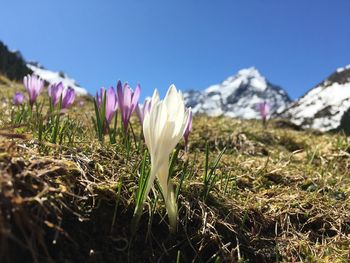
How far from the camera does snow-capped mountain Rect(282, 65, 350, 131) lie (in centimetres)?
880

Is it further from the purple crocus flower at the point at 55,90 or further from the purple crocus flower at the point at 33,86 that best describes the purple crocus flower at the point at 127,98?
the purple crocus flower at the point at 33,86

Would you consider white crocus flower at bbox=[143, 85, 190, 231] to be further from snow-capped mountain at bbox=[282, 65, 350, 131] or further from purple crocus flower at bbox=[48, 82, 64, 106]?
snow-capped mountain at bbox=[282, 65, 350, 131]

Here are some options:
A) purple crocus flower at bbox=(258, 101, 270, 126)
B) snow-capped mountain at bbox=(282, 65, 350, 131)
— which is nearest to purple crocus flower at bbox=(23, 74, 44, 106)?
purple crocus flower at bbox=(258, 101, 270, 126)

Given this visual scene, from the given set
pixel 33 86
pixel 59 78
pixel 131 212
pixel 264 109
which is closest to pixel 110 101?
pixel 131 212

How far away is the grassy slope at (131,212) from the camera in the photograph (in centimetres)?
132

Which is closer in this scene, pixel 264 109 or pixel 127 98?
pixel 127 98

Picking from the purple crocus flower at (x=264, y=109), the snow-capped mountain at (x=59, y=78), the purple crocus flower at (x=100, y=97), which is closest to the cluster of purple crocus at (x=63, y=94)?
the purple crocus flower at (x=100, y=97)

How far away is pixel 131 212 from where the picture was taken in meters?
1.69

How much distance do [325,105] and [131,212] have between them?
8.38 meters

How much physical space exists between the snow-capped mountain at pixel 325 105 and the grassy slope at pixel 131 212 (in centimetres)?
647

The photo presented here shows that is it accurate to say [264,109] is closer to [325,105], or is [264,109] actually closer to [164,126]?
[325,105]

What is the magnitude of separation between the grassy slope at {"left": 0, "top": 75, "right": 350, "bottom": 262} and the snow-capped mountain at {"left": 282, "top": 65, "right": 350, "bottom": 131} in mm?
6471

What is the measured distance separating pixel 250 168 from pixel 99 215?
1.38m

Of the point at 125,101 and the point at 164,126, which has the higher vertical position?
the point at 125,101
